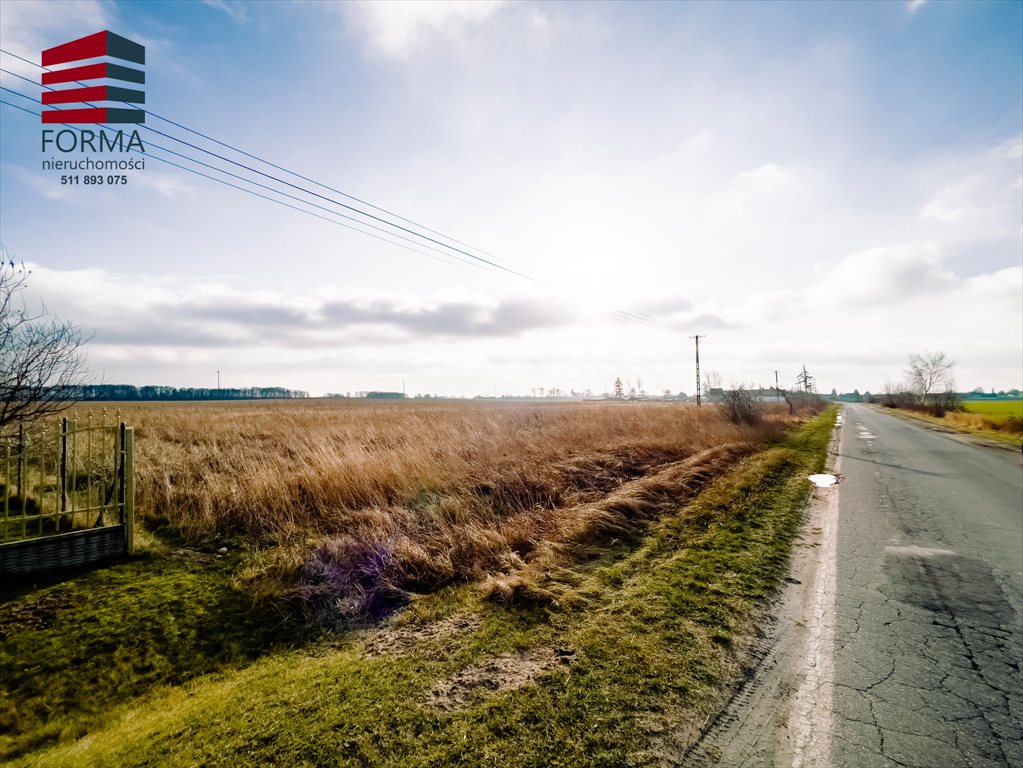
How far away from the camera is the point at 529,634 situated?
3.59 m

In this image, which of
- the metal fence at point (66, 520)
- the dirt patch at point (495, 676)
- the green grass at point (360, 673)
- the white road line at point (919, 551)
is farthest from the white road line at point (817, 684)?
the metal fence at point (66, 520)

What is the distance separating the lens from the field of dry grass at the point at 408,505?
498 centimetres

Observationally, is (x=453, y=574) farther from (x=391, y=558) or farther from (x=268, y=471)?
(x=268, y=471)

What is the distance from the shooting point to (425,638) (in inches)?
144

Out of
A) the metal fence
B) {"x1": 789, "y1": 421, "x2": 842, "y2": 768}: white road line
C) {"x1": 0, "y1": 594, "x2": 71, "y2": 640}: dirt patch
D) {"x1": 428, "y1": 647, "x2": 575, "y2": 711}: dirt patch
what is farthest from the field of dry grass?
{"x1": 789, "y1": 421, "x2": 842, "y2": 768}: white road line

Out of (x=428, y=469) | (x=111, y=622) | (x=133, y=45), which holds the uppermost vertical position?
(x=133, y=45)

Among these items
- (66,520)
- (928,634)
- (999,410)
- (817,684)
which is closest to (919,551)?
(928,634)

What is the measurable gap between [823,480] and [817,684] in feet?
29.4

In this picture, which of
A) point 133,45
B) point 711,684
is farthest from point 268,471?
point 133,45

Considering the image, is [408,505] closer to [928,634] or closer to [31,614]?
[31,614]

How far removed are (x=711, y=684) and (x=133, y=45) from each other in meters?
13.9

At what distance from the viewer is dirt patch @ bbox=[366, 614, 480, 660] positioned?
3.43 m

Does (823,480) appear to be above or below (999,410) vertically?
above

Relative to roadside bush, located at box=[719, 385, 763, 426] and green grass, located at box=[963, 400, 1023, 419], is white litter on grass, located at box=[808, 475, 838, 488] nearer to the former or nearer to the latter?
roadside bush, located at box=[719, 385, 763, 426]
